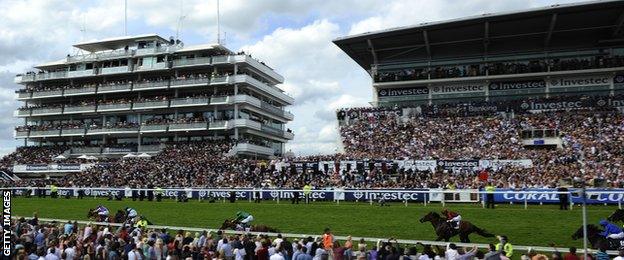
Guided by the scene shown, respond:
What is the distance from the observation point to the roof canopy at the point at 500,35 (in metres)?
46.0

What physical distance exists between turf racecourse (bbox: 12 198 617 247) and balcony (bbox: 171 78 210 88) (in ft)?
91.5

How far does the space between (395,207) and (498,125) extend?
19.0 meters

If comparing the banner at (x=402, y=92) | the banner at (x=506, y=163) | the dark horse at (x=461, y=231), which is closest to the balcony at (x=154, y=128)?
the banner at (x=402, y=92)

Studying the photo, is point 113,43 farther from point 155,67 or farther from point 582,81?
point 582,81

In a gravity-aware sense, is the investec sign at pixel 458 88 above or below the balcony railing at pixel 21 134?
above

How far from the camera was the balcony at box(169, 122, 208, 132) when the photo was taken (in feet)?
193

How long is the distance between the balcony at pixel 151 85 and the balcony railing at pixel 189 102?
2.05 m

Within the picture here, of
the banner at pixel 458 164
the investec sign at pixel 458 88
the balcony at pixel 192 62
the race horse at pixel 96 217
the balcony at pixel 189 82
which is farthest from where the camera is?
the balcony at pixel 192 62

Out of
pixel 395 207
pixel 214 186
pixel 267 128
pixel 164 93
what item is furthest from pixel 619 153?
pixel 164 93

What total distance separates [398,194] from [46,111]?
2038 inches

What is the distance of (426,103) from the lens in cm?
5284

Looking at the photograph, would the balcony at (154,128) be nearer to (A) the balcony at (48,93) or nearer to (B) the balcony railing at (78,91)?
(B) the balcony railing at (78,91)

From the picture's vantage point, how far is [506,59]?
170 feet

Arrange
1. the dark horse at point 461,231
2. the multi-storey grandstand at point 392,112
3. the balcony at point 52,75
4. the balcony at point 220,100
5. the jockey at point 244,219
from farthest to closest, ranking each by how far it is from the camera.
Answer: the balcony at point 52,75
the balcony at point 220,100
the multi-storey grandstand at point 392,112
the jockey at point 244,219
the dark horse at point 461,231
